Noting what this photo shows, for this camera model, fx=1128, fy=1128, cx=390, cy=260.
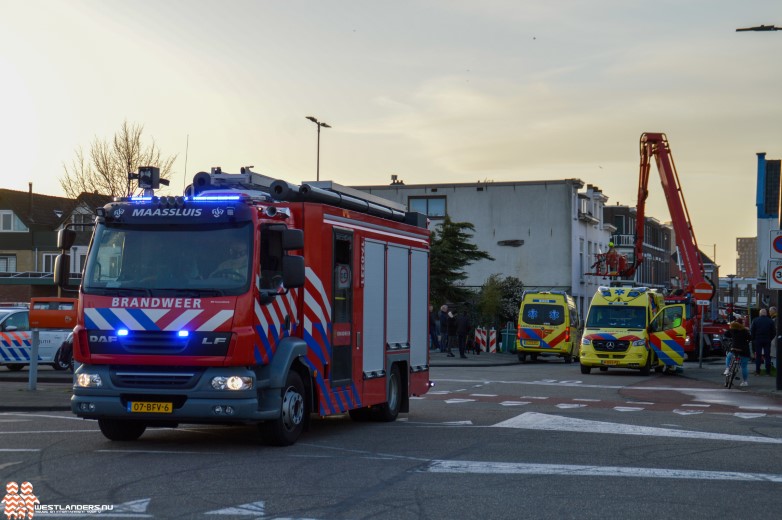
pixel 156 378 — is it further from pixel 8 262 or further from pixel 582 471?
pixel 8 262

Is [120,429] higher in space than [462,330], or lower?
lower

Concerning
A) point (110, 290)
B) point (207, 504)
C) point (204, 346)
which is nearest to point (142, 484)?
point (207, 504)

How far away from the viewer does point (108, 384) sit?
1225 cm

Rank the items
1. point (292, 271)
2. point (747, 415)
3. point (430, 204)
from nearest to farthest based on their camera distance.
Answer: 1. point (292, 271)
2. point (747, 415)
3. point (430, 204)

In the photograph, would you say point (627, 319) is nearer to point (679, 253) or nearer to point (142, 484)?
point (679, 253)

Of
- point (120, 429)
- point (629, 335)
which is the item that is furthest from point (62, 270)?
point (629, 335)

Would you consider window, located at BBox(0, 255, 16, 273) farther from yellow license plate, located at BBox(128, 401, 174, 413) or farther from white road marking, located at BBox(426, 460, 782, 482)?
white road marking, located at BBox(426, 460, 782, 482)

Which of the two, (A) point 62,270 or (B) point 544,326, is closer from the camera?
(A) point 62,270

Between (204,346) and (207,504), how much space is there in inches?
130

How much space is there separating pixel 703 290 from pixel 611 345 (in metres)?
6.39

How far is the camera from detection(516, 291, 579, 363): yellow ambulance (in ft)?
136

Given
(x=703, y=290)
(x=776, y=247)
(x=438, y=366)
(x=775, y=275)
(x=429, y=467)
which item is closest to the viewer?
(x=429, y=467)

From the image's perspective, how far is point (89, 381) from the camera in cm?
1234
